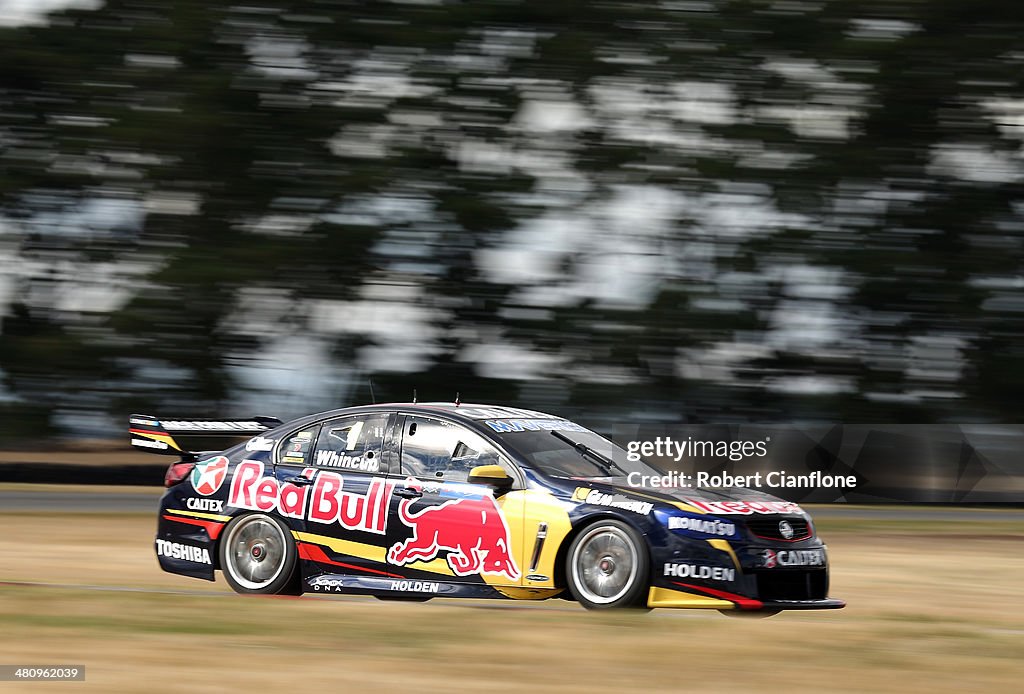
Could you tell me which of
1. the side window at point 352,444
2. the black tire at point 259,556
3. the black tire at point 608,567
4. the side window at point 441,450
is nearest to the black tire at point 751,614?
the black tire at point 608,567

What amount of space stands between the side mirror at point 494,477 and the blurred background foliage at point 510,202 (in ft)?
30.2

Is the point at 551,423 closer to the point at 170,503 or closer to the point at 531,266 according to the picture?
→ the point at 170,503

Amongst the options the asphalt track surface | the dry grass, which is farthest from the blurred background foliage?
the dry grass

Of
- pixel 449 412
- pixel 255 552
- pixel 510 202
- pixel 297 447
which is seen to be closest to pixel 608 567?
pixel 449 412

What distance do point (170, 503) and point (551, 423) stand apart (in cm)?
280

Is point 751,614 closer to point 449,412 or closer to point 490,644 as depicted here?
point 490,644

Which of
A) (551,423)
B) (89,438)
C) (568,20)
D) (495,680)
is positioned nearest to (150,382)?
(89,438)

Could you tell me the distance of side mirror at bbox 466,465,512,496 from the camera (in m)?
8.73

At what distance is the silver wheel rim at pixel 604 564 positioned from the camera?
27.3 feet

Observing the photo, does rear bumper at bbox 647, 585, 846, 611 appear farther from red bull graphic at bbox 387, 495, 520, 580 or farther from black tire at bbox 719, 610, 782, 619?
red bull graphic at bbox 387, 495, 520, 580

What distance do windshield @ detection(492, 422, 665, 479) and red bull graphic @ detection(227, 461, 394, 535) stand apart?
916 mm

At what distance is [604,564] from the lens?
27.8 ft

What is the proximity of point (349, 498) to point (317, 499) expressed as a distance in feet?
0.81

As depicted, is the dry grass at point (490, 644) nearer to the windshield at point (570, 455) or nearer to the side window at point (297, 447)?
the windshield at point (570, 455)
